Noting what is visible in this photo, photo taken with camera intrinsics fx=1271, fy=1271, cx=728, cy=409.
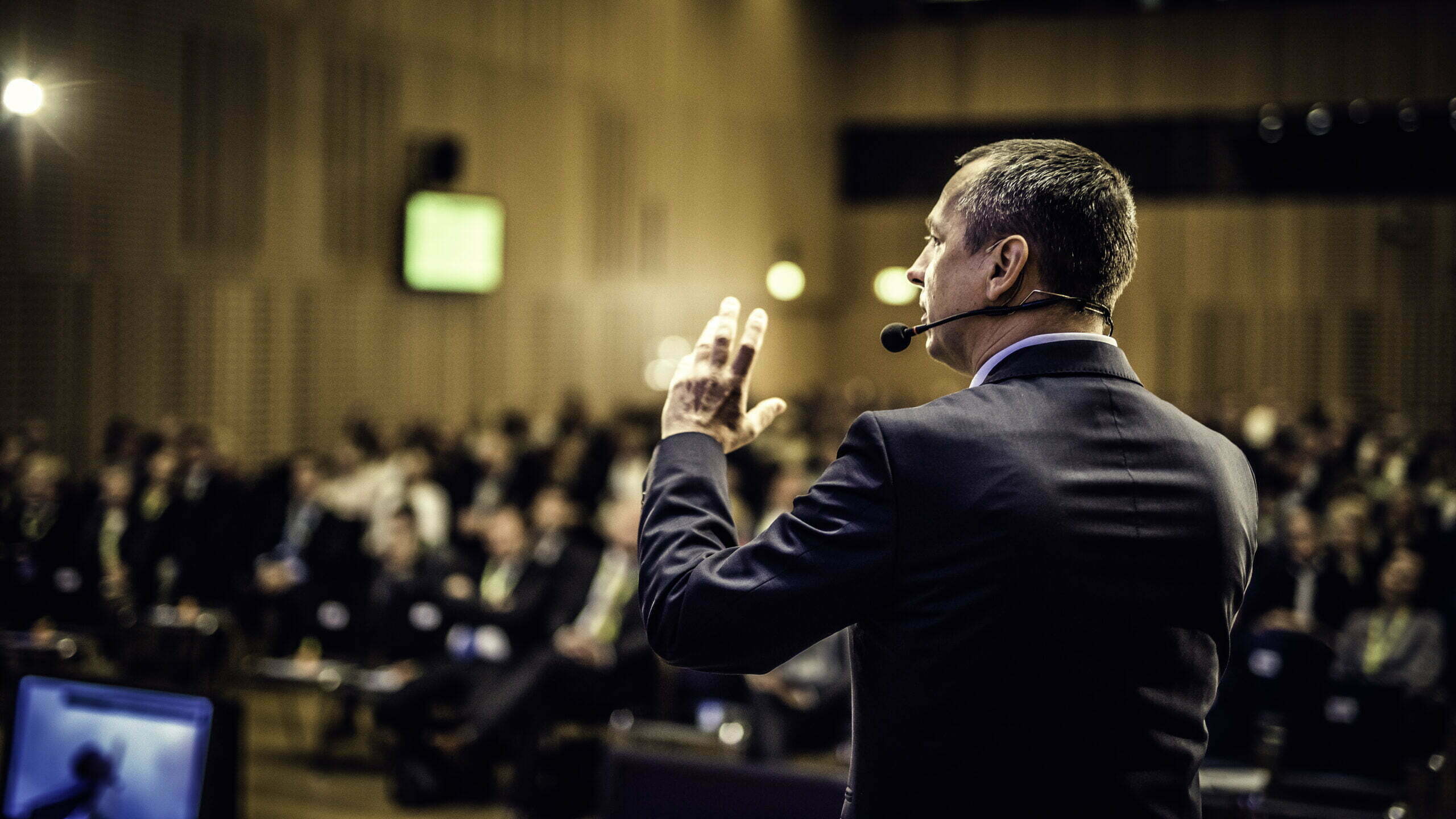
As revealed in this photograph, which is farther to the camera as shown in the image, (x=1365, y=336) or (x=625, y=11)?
(x=1365, y=336)

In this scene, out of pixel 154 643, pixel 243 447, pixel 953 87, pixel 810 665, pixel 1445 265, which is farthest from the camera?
pixel 953 87

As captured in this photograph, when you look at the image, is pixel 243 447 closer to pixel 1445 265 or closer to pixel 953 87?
pixel 953 87

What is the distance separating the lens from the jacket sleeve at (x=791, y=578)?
120 cm

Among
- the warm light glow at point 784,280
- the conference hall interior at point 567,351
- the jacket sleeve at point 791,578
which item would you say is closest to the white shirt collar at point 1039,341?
the jacket sleeve at point 791,578

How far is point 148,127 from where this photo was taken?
9664 millimetres

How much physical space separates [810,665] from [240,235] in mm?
6619

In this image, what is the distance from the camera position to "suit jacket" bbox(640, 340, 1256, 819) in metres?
1.19

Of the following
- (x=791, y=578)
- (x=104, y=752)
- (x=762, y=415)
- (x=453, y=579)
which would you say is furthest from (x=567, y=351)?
(x=791, y=578)

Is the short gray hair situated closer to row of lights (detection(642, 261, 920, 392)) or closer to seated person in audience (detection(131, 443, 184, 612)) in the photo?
seated person in audience (detection(131, 443, 184, 612))

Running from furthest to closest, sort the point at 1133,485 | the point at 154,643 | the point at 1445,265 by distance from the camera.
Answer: the point at 1445,265
the point at 154,643
the point at 1133,485

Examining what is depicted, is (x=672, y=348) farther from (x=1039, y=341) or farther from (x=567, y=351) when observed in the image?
(x=1039, y=341)

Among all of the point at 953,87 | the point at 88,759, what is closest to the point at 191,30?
the point at 88,759

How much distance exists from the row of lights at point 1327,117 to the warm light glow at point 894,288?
540cm

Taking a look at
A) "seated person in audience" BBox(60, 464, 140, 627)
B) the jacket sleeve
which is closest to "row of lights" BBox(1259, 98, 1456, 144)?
"seated person in audience" BBox(60, 464, 140, 627)
